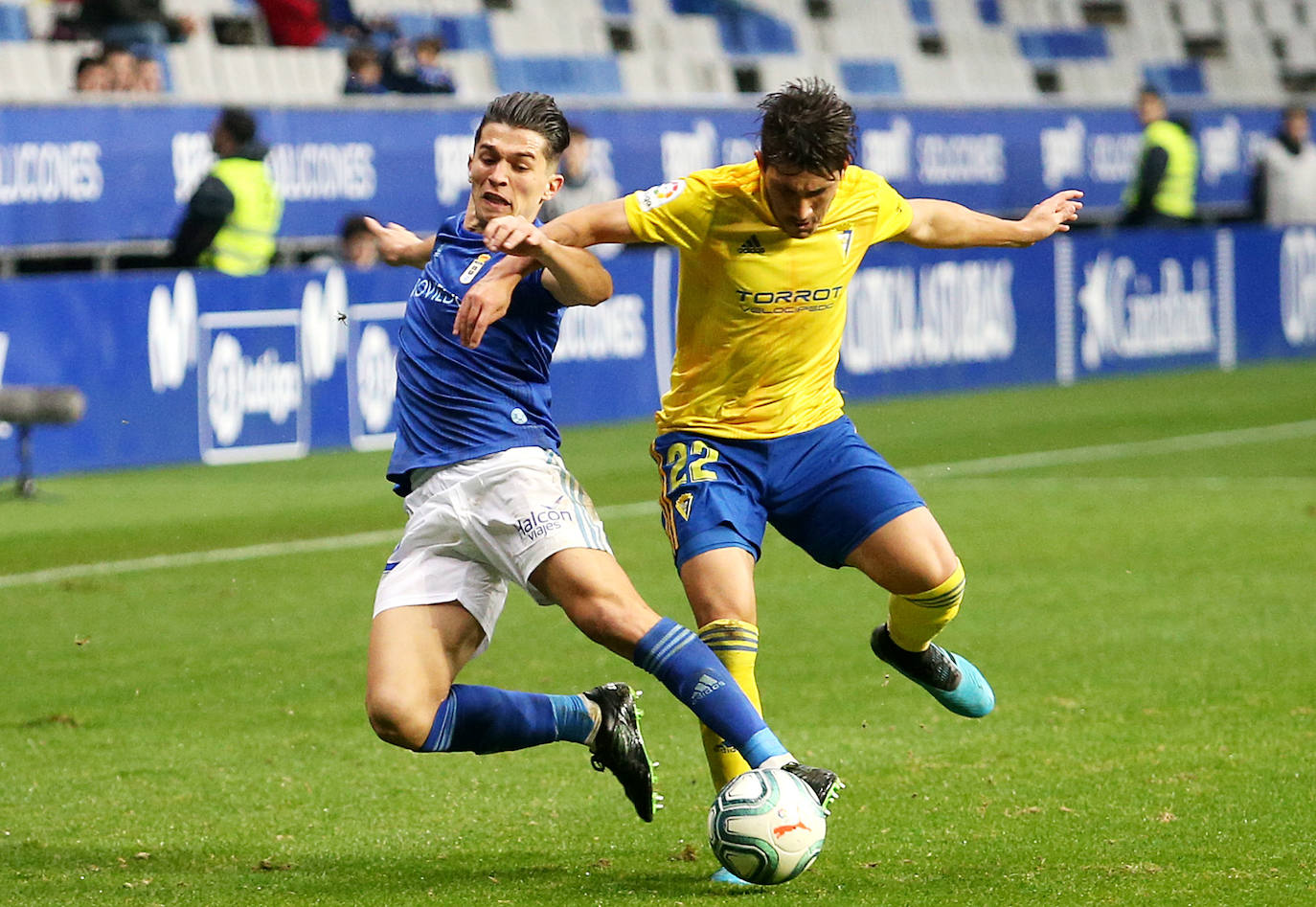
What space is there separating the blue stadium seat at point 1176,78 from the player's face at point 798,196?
2366 cm

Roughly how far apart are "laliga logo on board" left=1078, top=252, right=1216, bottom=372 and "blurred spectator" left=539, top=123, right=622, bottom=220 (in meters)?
5.37

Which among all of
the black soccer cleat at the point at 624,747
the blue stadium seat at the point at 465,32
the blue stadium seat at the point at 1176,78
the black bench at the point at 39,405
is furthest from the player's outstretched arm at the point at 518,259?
the blue stadium seat at the point at 1176,78

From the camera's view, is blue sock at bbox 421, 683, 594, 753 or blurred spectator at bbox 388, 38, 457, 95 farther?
blurred spectator at bbox 388, 38, 457, 95

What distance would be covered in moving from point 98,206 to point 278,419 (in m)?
1.79

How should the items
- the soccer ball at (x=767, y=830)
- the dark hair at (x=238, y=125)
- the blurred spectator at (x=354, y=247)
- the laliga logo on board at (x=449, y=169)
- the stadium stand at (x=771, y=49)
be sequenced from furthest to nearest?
1. the stadium stand at (x=771, y=49)
2. the laliga logo on board at (x=449, y=169)
3. the blurred spectator at (x=354, y=247)
4. the dark hair at (x=238, y=125)
5. the soccer ball at (x=767, y=830)

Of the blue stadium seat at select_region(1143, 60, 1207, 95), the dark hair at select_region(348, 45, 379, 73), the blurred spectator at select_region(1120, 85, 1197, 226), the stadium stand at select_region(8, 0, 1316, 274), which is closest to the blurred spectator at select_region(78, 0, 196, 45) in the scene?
the stadium stand at select_region(8, 0, 1316, 274)

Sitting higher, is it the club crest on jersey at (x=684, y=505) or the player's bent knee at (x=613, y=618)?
the club crest on jersey at (x=684, y=505)

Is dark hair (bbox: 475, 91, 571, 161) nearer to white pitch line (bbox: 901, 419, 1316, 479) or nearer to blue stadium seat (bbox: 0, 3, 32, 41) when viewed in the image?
white pitch line (bbox: 901, 419, 1316, 479)

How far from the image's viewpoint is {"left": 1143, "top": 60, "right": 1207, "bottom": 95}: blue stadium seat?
28250 mm

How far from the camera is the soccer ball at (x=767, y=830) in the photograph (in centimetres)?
468

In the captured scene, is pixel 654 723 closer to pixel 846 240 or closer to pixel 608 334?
pixel 846 240

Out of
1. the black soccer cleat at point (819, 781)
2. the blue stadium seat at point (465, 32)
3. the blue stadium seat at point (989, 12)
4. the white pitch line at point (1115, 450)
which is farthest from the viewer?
the blue stadium seat at point (989, 12)

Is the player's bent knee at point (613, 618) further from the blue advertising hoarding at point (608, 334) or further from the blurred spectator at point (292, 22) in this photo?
the blurred spectator at point (292, 22)

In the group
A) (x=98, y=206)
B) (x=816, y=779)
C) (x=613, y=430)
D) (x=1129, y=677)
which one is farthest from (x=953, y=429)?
(x=816, y=779)
